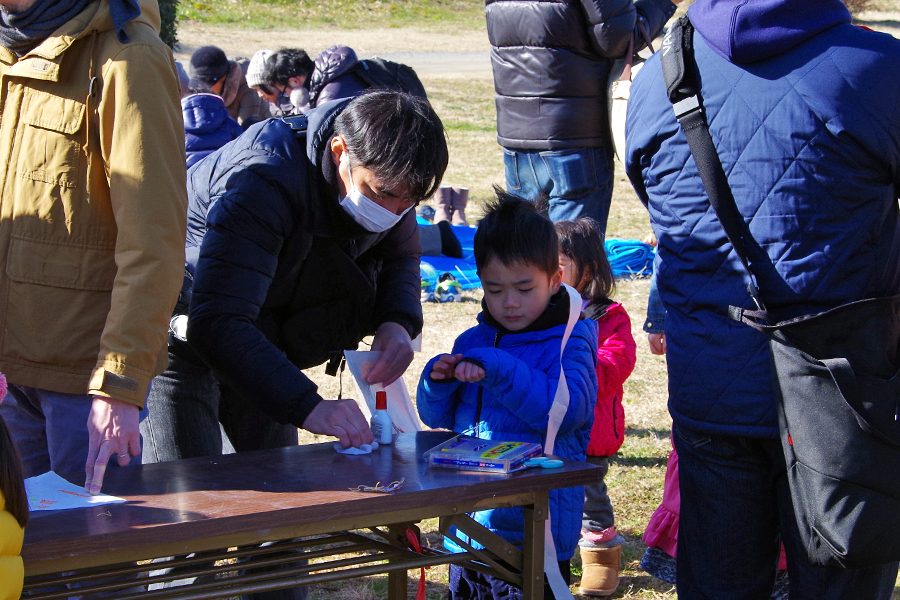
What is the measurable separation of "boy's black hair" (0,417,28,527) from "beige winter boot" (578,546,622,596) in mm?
2083

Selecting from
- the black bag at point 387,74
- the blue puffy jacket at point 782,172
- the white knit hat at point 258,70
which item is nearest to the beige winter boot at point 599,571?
the blue puffy jacket at point 782,172

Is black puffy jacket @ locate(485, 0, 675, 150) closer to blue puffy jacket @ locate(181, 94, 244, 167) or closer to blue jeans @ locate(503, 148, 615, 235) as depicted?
blue jeans @ locate(503, 148, 615, 235)

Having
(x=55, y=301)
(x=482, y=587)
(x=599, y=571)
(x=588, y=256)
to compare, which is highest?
(x=588, y=256)

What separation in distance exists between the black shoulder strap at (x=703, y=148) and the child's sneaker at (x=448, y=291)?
184 inches

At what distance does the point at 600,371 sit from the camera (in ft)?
10.0

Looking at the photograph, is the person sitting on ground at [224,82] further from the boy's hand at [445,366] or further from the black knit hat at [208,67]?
the boy's hand at [445,366]

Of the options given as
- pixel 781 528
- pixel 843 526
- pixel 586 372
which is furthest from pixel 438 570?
pixel 843 526

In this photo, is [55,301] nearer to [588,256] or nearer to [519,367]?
[519,367]

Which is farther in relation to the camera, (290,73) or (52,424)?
(290,73)

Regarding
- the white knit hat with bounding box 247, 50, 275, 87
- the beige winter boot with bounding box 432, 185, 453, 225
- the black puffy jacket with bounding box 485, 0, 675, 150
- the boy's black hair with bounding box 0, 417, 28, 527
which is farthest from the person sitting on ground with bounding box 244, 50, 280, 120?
the boy's black hair with bounding box 0, 417, 28, 527

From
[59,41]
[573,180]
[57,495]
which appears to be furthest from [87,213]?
[573,180]

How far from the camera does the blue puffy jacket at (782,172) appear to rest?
5.81 ft

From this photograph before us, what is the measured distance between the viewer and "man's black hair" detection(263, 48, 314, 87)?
5.82 m

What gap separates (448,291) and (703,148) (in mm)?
4755
